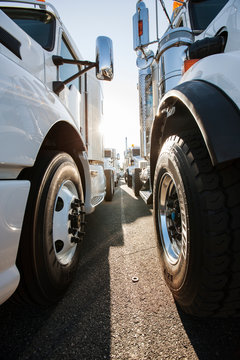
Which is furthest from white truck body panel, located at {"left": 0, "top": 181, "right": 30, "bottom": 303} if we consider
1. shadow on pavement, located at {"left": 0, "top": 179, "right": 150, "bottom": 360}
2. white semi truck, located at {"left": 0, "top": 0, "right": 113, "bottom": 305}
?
shadow on pavement, located at {"left": 0, "top": 179, "right": 150, "bottom": 360}

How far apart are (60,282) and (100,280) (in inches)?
15.4

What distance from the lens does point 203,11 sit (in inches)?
85.0

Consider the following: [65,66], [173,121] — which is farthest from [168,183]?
[65,66]

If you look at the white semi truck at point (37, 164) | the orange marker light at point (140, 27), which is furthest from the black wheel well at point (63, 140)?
the orange marker light at point (140, 27)

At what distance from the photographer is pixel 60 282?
3.93 ft

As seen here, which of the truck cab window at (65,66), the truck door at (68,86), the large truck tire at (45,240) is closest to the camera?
the large truck tire at (45,240)

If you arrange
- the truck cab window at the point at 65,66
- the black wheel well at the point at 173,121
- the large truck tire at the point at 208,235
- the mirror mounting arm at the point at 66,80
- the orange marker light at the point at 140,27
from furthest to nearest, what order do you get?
the truck cab window at the point at 65,66, the orange marker light at the point at 140,27, the mirror mounting arm at the point at 66,80, the black wheel well at the point at 173,121, the large truck tire at the point at 208,235

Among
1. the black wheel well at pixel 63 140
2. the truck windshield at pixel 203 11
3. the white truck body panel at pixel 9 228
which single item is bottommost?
the white truck body panel at pixel 9 228

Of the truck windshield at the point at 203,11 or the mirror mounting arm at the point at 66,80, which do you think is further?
the truck windshield at the point at 203,11

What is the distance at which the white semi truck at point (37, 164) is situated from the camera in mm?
805

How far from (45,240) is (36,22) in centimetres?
223

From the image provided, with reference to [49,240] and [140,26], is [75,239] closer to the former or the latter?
[49,240]

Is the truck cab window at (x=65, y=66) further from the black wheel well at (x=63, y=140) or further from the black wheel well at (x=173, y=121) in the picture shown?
the black wheel well at (x=173, y=121)

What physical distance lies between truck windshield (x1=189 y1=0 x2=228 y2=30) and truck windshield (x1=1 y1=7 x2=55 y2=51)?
1.48 m
